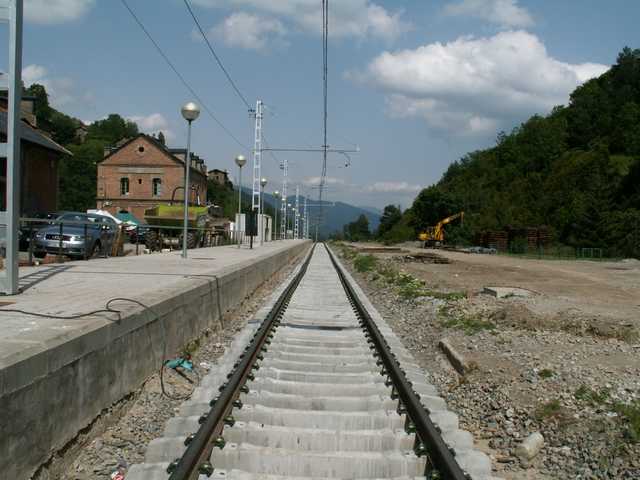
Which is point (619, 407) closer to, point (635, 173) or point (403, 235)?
point (635, 173)

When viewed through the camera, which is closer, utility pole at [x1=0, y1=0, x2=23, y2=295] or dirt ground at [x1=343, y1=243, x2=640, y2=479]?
dirt ground at [x1=343, y1=243, x2=640, y2=479]

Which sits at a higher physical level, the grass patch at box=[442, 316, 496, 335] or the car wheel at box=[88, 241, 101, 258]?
the car wheel at box=[88, 241, 101, 258]

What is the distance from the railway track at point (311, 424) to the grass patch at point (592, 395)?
4.28 ft

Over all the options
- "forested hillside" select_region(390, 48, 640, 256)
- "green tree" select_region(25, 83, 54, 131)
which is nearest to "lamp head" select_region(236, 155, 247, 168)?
"forested hillside" select_region(390, 48, 640, 256)

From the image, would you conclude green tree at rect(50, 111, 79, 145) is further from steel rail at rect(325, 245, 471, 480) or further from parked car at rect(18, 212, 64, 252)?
steel rail at rect(325, 245, 471, 480)

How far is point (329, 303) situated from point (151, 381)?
25.6 feet

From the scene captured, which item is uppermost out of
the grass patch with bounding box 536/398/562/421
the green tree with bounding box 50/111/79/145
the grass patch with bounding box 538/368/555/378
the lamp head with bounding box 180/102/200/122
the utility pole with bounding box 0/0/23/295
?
the green tree with bounding box 50/111/79/145

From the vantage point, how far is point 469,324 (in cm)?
1047

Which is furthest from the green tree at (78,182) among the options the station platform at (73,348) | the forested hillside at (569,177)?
the station platform at (73,348)

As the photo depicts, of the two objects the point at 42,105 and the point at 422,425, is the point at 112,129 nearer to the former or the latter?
the point at 42,105

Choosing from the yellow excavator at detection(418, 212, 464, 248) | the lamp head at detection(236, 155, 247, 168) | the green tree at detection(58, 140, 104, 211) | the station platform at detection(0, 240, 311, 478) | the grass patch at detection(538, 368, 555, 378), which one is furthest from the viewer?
the green tree at detection(58, 140, 104, 211)

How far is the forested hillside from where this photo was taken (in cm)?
6303

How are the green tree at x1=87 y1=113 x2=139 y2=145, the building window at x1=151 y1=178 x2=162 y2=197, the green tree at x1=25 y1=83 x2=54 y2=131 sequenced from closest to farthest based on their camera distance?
the building window at x1=151 y1=178 x2=162 y2=197 < the green tree at x1=25 y1=83 x2=54 y2=131 < the green tree at x1=87 y1=113 x2=139 y2=145

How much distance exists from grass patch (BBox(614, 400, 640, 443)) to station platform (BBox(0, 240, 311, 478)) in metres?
4.17
